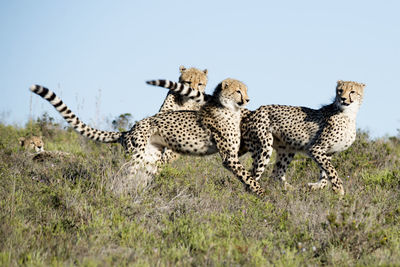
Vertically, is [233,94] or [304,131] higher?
[233,94]

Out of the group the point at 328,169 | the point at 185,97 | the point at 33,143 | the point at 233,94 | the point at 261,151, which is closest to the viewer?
the point at 233,94

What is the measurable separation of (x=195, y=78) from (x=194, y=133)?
1.21 metres

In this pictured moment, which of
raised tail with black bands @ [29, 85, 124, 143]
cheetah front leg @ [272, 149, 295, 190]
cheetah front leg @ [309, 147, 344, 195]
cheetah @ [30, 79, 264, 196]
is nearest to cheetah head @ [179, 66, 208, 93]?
cheetah @ [30, 79, 264, 196]

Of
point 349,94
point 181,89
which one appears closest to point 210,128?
point 181,89

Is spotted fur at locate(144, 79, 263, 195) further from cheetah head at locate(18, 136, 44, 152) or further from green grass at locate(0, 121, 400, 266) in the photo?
cheetah head at locate(18, 136, 44, 152)

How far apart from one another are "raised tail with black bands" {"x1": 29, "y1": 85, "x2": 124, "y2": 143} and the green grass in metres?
0.25

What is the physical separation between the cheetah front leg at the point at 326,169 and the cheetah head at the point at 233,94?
95 centimetres

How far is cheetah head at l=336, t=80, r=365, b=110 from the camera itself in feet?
17.4

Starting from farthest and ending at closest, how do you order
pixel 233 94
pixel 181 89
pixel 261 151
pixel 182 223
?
pixel 261 151 < pixel 233 94 < pixel 181 89 < pixel 182 223

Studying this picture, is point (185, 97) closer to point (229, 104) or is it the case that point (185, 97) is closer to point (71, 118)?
point (229, 104)

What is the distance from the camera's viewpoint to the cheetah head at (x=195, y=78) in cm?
600

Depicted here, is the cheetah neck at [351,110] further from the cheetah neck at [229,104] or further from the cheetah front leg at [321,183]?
the cheetah neck at [229,104]

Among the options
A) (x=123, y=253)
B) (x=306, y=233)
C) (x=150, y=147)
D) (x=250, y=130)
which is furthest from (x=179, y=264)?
(x=250, y=130)

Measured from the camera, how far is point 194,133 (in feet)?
16.4
